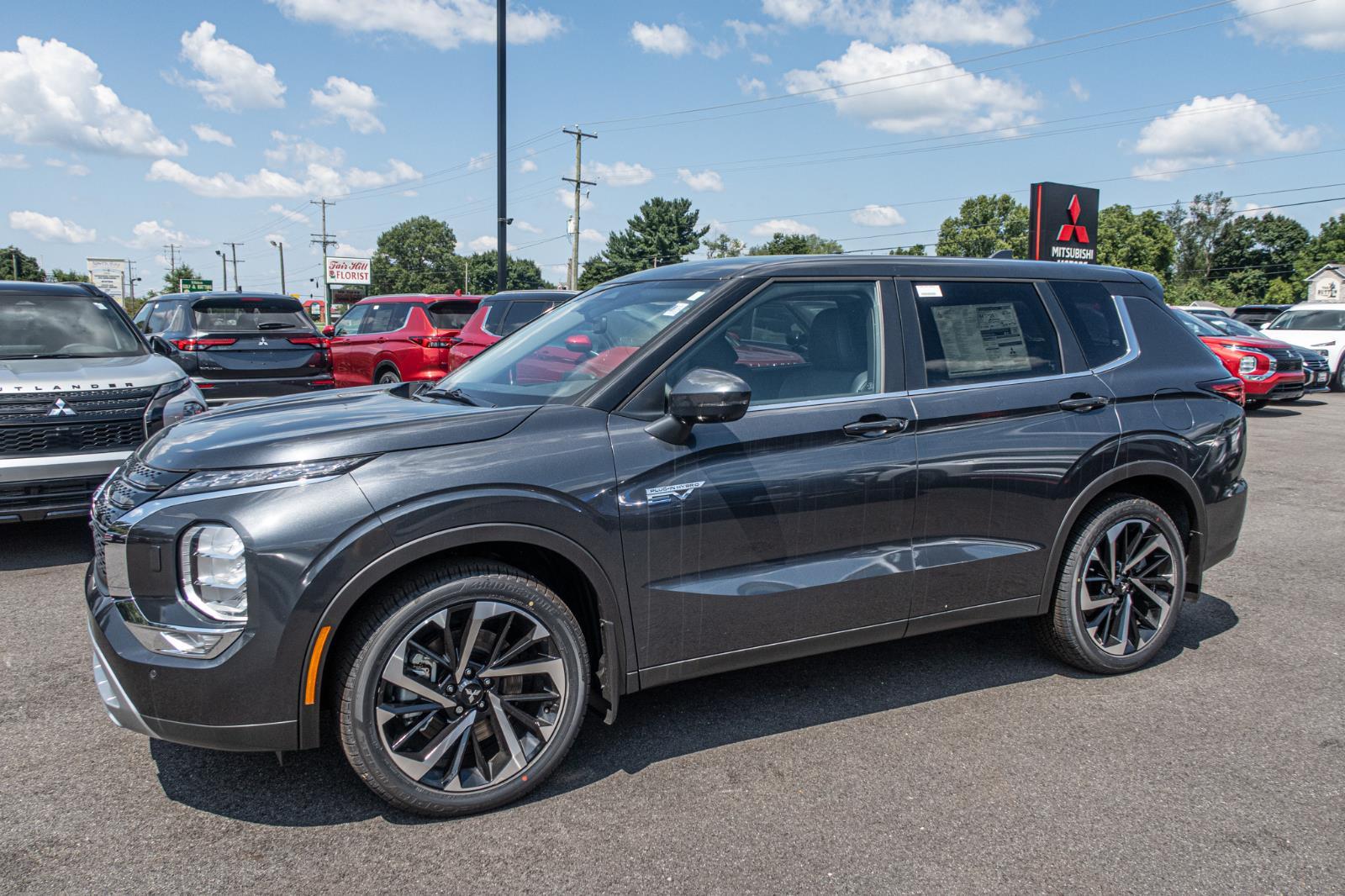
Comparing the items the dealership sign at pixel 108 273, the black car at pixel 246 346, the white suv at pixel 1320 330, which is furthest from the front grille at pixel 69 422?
the dealership sign at pixel 108 273

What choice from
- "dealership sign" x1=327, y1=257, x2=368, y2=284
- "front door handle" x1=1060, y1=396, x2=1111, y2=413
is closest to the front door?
"front door handle" x1=1060, y1=396, x2=1111, y2=413

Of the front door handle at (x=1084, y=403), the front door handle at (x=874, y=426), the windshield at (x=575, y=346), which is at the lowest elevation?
the front door handle at (x=874, y=426)

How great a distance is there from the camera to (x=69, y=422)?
5.78m

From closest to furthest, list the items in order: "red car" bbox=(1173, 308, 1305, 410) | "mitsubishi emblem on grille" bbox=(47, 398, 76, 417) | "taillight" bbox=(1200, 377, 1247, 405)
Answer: "taillight" bbox=(1200, 377, 1247, 405) < "mitsubishi emblem on grille" bbox=(47, 398, 76, 417) < "red car" bbox=(1173, 308, 1305, 410)

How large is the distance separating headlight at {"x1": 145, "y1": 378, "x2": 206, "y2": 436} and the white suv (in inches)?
804

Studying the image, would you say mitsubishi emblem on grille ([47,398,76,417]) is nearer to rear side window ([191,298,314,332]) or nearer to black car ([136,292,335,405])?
black car ([136,292,335,405])

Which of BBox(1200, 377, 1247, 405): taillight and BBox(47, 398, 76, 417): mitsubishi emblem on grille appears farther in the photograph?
BBox(47, 398, 76, 417): mitsubishi emblem on grille

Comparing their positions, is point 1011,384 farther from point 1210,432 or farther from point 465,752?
point 465,752

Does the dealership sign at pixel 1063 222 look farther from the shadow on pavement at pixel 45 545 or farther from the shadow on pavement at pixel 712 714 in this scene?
the shadow on pavement at pixel 45 545

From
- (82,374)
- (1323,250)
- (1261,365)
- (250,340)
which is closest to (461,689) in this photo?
(82,374)

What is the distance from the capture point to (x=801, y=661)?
433 cm

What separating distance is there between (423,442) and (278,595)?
0.61 metres

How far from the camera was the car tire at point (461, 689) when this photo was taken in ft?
9.18

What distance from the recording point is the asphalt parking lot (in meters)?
2.66
